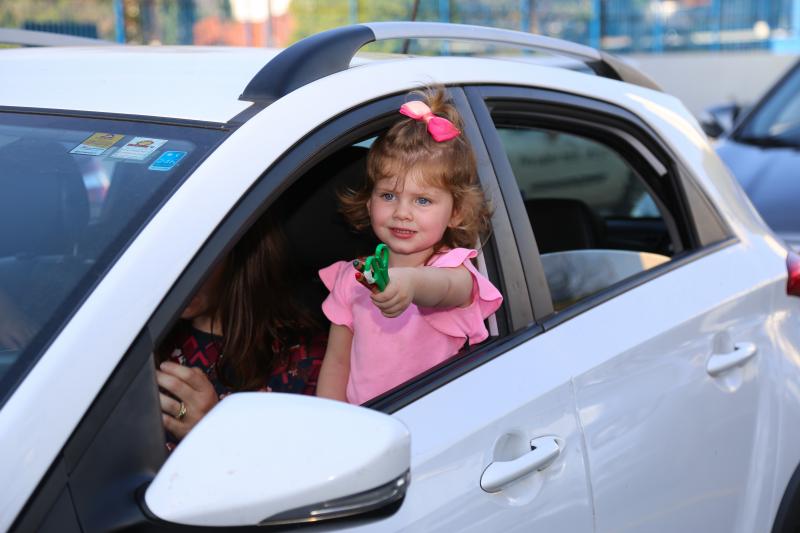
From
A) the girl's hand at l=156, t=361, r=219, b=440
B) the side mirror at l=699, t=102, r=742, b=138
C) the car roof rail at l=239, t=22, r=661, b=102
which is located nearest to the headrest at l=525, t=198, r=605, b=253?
the car roof rail at l=239, t=22, r=661, b=102

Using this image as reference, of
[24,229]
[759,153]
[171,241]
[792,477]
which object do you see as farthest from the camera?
[759,153]

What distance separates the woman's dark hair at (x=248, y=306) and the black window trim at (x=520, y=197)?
1.76 feet

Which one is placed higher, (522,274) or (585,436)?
(522,274)

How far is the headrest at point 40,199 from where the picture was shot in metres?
1.82

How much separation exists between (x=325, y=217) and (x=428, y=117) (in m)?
0.69

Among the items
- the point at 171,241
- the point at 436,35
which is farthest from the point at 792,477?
the point at 171,241

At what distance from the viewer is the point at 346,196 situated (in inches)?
101

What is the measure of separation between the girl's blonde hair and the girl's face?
1 centimetres

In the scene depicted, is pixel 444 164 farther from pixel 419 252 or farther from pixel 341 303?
pixel 341 303

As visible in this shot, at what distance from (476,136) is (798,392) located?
3.45ft

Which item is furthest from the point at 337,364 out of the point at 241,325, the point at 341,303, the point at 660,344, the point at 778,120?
the point at 778,120

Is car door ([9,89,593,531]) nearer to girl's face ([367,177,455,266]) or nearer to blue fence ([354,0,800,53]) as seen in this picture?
girl's face ([367,177,455,266])

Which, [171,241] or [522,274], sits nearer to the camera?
[171,241]

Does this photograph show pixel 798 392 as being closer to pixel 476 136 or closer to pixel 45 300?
pixel 476 136
